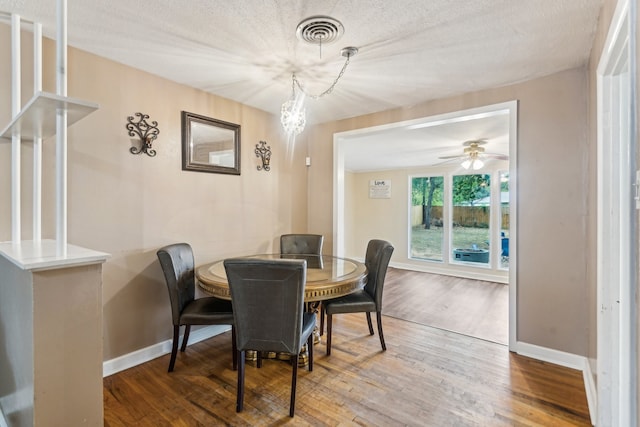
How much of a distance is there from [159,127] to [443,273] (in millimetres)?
5341

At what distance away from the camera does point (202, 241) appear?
2.88 metres

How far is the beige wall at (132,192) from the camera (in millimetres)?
2096

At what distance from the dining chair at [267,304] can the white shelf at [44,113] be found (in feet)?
3.14

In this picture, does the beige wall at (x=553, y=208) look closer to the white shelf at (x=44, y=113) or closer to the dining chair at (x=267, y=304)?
the dining chair at (x=267, y=304)

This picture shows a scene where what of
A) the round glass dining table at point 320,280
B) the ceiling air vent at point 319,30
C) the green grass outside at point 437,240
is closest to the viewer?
the ceiling air vent at point 319,30

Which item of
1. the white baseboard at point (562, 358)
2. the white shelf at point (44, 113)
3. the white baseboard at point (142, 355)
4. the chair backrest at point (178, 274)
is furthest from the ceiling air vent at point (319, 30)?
the white baseboard at point (562, 358)

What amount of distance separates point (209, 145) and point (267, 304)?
71.8 inches

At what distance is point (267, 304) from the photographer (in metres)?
1.77

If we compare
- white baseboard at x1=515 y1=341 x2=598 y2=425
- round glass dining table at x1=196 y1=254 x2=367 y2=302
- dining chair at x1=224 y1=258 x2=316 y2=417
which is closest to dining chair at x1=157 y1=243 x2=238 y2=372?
round glass dining table at x1=196 y1=254 x2=367 y2=302

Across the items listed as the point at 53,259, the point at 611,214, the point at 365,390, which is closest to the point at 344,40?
the point at 611,214

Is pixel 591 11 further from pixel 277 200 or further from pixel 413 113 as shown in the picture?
pixel 277 200

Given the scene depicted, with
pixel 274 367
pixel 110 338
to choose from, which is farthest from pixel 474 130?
pixel 110 338

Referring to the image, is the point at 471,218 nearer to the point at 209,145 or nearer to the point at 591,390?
the point at 591,390

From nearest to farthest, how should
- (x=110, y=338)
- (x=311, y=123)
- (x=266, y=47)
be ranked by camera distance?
(x=266, y=47), (x=110, y=338), (x=311, y=123)
